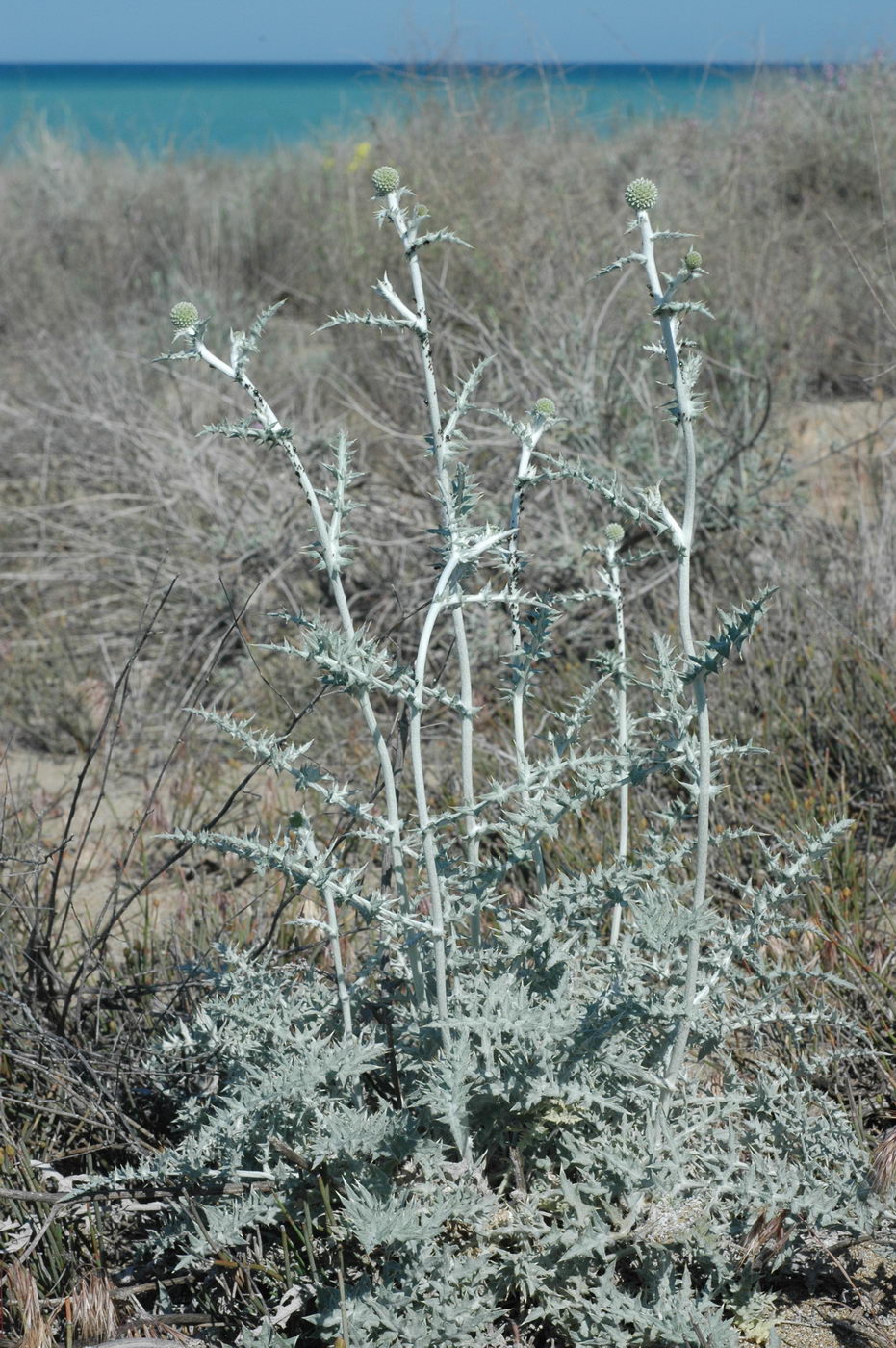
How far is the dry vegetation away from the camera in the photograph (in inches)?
89.0

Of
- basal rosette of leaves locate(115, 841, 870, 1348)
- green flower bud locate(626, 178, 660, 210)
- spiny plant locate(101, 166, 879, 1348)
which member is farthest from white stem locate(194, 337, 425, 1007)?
green flower bud locate(626, 178, 660, 210)

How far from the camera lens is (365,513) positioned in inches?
168

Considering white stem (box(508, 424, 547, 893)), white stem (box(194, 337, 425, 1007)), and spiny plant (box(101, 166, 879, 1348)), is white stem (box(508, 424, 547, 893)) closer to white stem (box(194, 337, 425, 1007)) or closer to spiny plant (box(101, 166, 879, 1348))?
spiny plant (box(101, 166, 879, 1348))

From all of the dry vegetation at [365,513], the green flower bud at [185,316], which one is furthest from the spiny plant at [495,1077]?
the dry vegetation at [365,513]

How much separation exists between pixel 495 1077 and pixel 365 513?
295cm

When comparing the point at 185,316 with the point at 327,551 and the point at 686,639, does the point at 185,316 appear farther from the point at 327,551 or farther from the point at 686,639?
the point at 686,639

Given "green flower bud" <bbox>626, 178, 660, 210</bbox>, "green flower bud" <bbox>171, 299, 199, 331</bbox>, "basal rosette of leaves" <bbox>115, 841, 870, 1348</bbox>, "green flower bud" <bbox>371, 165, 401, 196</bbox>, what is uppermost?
"green flower bud" <bbox>371, 165, 401, 196</bbox>

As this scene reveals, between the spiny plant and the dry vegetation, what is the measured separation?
0.27 metres

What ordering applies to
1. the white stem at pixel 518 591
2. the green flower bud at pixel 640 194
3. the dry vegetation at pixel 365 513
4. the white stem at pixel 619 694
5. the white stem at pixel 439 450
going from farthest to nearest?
the dry vegetation at pixel 365 513 < the white stem at pixel 619 694 < the white stem at pixel 518 591 < the white stem at pixel 439 450 < the green flower bud at pixel 640 194

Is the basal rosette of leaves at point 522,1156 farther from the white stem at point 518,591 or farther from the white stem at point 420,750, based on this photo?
the white stem at point 518,591

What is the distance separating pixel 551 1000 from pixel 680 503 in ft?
8.75

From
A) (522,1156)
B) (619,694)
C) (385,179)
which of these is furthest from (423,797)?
(385,179)

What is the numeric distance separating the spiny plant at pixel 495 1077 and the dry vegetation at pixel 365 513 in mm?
268

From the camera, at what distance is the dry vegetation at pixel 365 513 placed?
2.26 m
